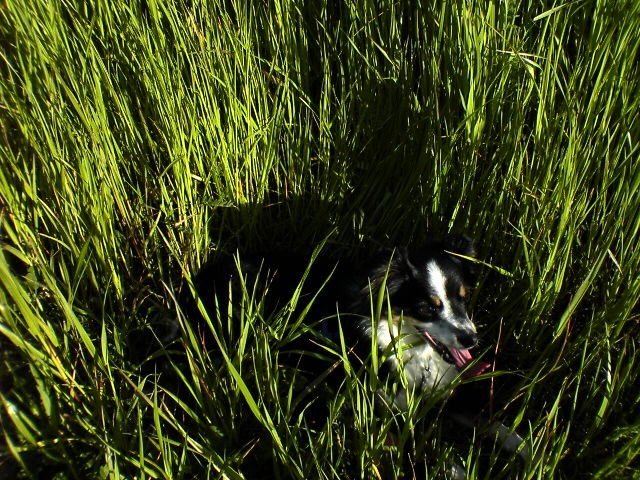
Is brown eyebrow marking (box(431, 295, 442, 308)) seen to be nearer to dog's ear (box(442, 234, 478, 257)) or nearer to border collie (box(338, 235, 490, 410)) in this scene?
border collie (box(338, 235, 490, 410))

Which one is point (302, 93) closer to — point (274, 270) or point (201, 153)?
point (201, 153)

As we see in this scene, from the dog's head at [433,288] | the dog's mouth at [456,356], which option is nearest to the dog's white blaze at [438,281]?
the dog's head at [433,288]

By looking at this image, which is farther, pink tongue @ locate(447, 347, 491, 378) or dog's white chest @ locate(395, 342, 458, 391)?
dog's white chest @ locate(395, 342, 458, 391)

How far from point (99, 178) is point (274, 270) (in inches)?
25.7

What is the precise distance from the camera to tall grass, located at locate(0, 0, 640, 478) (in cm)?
132

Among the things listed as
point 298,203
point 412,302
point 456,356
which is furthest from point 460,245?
point 298,203

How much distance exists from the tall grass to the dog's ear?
0.11 m

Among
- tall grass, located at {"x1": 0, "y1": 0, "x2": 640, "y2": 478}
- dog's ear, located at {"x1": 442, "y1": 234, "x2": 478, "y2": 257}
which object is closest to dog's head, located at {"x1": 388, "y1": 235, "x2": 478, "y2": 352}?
dog's ear, located at {"x1": 442, "y1": 234, "x2": 478, "y2": 257}

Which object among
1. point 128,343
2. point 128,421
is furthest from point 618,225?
point 128,343

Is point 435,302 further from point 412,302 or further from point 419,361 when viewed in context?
point 419,361

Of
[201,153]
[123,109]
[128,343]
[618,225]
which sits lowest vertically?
[128,343]

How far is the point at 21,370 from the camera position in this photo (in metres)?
1.39

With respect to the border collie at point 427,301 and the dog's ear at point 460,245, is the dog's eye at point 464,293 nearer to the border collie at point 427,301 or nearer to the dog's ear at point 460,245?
the border collie at point 427,301

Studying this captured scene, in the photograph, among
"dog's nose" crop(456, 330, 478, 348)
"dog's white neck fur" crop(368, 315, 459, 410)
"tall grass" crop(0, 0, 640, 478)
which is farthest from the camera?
"dog's white neck fur" crop(368, 315, 459, 410)
